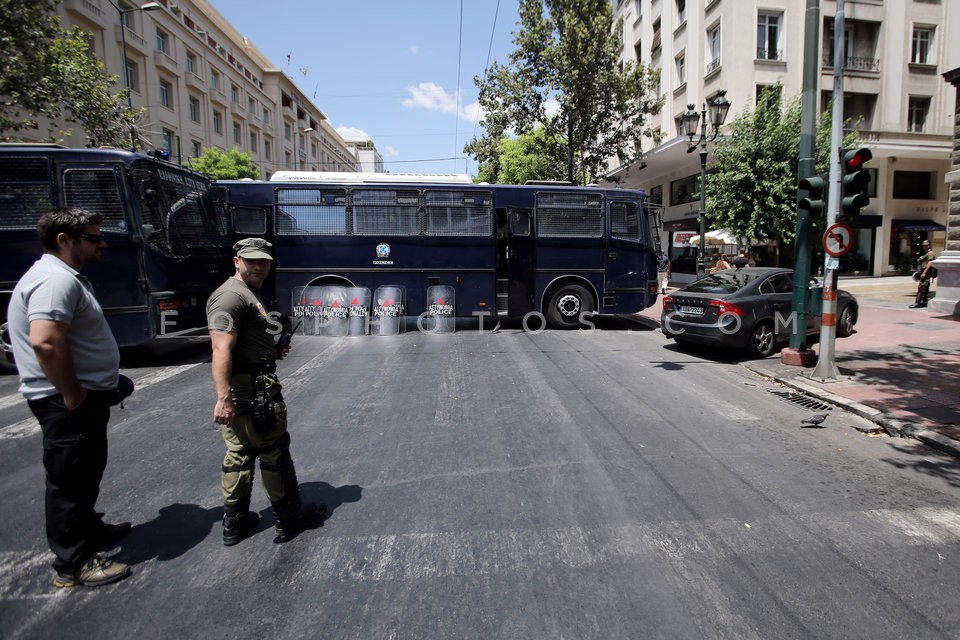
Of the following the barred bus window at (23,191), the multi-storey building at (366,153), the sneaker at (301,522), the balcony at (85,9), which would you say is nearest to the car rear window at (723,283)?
the sneaker at (301,522)

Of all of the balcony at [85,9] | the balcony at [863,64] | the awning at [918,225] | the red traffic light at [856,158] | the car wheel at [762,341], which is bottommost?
the car wheel at [762,341]

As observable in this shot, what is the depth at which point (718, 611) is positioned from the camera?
272 centimetres

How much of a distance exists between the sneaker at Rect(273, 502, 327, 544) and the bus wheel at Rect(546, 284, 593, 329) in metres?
9.42

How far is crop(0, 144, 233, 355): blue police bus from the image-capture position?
797cm

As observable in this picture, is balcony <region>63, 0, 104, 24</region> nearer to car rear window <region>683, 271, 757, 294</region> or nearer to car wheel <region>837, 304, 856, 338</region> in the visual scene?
car rear window <region>683, 271, 757, 294</region>

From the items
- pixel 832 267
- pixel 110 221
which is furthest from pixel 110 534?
pixel 832 267

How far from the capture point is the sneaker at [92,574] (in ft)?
9.48

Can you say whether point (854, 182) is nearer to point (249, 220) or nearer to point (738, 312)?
point (738, 312)

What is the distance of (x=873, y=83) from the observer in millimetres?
25938

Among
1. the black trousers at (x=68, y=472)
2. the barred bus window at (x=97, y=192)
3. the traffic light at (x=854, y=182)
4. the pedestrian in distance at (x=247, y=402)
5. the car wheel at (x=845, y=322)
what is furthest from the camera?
the car wheel at (x=845, y=322)

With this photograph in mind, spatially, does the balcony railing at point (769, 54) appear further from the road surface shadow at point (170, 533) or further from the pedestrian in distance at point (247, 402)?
the road surface shadow at point (170, 533)

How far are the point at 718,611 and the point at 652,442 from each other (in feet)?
8.20

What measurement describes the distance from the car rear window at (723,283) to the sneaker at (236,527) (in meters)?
8.21

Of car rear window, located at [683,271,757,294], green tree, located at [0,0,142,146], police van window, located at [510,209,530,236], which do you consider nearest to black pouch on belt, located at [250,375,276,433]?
car rear window, located at [683,271,757,294]
